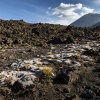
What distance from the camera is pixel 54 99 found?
19453mm

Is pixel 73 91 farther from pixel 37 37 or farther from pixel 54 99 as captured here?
pixel 37 37

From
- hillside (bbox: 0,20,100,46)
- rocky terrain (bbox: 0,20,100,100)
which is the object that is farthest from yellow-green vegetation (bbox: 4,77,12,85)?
hillside (bbox: 0,20,100,46)

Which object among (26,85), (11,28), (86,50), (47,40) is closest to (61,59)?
(86,50)

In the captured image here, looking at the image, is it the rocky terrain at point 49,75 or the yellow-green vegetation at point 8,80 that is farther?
the yellow-green vegetation at point 8,80

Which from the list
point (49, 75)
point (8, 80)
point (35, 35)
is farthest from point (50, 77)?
point (35, 35)

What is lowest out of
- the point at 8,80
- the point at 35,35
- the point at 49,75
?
the point at 8,80

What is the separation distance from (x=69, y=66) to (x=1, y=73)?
24.0 ft

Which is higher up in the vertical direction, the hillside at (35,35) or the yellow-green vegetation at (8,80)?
the hillside at (35,35)

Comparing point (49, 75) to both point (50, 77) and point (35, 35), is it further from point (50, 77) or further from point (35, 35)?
point (35, 35)

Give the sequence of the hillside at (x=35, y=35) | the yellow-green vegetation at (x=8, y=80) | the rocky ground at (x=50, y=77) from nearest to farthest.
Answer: the rocky ground at (x=50, y=77), the yellow-green vegetation at (x=8, y=80), the hillside at (x=35, y=35)

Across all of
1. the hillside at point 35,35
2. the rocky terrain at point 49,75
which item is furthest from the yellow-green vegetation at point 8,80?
the hillside at point 35,35

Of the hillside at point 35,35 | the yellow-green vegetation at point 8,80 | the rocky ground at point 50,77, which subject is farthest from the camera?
the hillside at point 35,35

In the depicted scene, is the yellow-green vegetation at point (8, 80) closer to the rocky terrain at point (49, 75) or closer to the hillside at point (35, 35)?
the rocky terrain at point (49, 75)

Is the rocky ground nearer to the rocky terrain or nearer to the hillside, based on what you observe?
the rocky terrain
